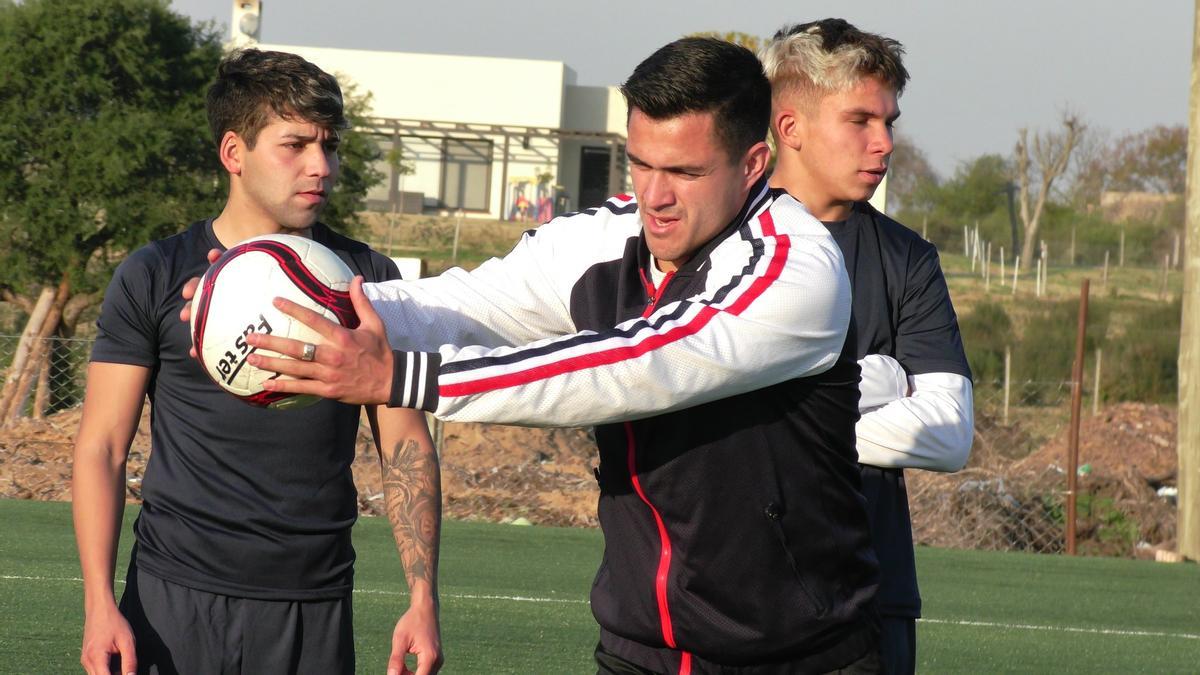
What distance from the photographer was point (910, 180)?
74812 mm

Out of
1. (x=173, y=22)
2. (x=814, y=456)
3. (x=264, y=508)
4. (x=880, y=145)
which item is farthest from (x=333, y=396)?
(x=173, y=22)

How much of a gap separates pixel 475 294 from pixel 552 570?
21.5 ft

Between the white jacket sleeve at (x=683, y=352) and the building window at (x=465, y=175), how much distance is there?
49.7m

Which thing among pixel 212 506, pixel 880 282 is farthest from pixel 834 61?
pixel 212 506

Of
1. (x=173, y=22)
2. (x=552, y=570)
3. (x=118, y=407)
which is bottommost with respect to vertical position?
(x=552, y=570)

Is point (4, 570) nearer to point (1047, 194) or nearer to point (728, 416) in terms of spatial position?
point (728, 416)

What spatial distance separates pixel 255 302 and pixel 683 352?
2.45 ft

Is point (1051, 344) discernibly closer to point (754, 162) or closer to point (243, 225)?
point (243, 225)

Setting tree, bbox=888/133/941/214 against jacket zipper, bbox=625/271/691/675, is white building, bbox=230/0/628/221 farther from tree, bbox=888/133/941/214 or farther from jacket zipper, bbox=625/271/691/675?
jacket zipper, bbox=625/271/691/675

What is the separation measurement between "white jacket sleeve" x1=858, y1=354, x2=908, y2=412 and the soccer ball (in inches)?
52.2

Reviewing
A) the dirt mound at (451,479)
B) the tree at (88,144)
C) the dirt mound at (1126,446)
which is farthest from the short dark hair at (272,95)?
the tree at (88,144)

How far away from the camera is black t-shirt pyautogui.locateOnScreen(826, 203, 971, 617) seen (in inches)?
134

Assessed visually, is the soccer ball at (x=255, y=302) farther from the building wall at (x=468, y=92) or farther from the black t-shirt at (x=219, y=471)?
the building wall at (x=468, y=92)

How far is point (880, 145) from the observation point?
3.59 m
